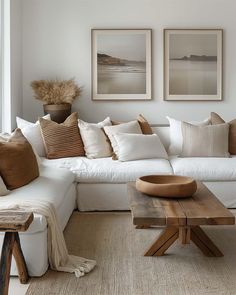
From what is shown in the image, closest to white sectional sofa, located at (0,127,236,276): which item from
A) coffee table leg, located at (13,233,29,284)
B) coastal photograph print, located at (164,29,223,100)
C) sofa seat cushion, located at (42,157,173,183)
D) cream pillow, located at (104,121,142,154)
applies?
sofa seat cushion, located at (42,157,173,183)

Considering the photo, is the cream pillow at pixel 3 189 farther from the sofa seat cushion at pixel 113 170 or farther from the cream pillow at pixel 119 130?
the cream pillow at pixel 119 130

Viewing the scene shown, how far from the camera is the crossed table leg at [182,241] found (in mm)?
3328

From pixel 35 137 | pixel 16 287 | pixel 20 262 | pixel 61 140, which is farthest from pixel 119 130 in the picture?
pixel 16 287

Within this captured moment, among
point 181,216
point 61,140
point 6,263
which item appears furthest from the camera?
point 61,140

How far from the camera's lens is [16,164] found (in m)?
3.56

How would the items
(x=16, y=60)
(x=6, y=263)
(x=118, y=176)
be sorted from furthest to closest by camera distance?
(x=16, y=60) → (x=118, y=176) → (x=6, y=263)

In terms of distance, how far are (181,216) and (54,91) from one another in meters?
2.99

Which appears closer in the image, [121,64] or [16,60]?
[16,60]

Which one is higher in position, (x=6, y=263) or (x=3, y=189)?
(x=3, y=189)

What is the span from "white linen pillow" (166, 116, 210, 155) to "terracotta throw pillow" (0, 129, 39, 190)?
1.92 m

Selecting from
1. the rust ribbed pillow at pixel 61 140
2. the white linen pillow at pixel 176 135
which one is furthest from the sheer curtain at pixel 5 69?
the white linen pillow at pixel 176 135

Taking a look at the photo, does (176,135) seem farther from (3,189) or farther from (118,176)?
(3,189)

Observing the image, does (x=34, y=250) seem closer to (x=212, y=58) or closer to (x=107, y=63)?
(x=107, y=63)

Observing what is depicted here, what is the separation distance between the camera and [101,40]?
5699mm
